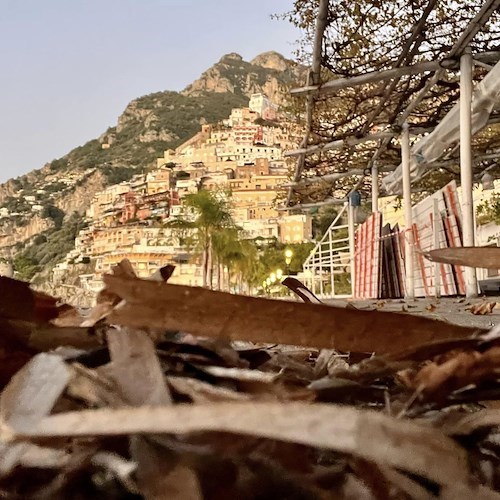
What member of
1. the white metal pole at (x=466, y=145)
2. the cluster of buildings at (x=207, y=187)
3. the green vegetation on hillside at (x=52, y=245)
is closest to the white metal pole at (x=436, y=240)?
the white metal pole at (x=466, y=145)

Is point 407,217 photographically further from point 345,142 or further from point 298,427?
point 298,427

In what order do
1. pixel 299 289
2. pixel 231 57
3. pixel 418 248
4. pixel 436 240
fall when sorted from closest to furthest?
pixel 299 289
pixel 436 240
pixel 418 248
pixel 231 57

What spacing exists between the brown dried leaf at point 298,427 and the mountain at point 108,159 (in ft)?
197

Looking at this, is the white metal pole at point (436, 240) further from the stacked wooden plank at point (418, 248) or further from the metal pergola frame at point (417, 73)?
the metal pergola frame at point (417, 73)

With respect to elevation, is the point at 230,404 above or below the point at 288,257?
below

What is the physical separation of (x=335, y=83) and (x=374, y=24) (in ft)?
1.94

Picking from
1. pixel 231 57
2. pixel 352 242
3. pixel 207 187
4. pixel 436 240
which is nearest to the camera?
pixel 436 240

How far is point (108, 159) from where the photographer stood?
69500 mm

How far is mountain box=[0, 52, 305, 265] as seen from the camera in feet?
210

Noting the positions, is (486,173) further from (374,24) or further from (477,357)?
(477,357)

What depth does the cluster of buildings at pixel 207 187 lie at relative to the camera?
54.2m

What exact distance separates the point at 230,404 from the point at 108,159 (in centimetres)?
7178

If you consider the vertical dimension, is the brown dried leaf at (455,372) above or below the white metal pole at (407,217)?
below

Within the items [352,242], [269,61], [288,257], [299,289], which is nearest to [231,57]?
[269,61]
